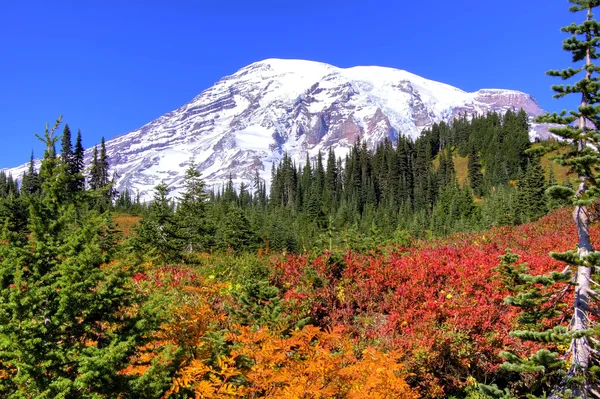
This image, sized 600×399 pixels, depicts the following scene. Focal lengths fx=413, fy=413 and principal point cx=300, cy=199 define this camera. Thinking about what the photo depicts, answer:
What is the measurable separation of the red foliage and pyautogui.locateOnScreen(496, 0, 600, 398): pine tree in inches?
98.1

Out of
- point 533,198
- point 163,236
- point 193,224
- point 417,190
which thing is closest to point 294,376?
point 163,236

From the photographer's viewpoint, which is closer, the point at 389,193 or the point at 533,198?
the point at 533,198

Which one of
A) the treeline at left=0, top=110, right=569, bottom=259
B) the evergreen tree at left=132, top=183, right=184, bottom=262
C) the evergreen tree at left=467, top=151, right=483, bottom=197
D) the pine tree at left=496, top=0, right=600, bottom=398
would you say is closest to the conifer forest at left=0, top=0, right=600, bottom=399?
the pine tree at left=496, top=0, right=600, bottom=398

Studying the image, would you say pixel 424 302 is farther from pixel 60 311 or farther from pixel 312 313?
pixel 60 311

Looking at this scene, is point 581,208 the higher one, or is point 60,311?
point 581,208

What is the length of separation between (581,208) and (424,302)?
195 inches


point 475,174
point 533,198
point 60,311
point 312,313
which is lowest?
point 312,313

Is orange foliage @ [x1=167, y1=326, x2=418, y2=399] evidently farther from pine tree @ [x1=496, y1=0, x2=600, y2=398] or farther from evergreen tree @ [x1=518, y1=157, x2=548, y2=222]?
evergreen tree @ [x1=518, y1=157, x2=548, y2=222]

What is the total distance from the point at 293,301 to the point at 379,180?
391 feet

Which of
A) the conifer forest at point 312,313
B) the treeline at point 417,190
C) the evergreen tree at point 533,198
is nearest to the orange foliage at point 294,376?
the conifer forest at point 312,313

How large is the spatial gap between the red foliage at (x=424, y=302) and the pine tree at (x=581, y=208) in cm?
249

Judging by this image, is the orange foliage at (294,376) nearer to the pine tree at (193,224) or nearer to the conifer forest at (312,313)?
the conifer forest at (312,313)

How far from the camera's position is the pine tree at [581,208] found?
5282 millimetres

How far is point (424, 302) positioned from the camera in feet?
32.6
